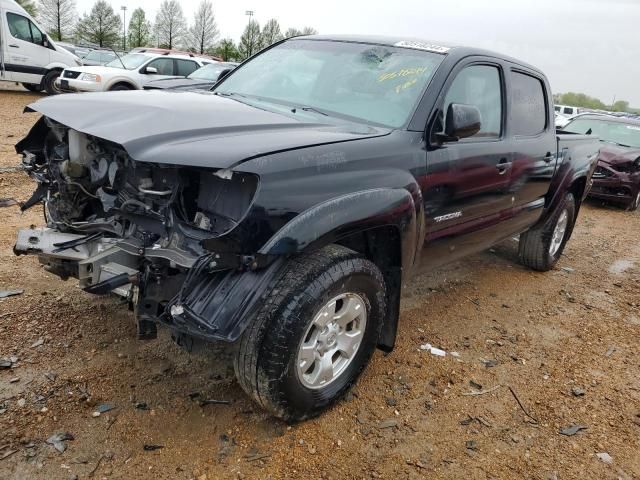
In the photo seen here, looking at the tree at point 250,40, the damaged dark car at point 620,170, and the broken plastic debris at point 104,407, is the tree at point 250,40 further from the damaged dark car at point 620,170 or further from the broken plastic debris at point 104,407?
the broken plastic debris at point 104,407

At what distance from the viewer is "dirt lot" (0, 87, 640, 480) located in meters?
2.52

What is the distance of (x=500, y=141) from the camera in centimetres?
383

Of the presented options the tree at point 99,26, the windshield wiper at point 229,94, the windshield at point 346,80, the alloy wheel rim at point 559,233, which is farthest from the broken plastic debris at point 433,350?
the tree at point 99,26

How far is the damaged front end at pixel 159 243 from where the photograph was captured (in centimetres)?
226

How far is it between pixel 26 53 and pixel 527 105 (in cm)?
1426

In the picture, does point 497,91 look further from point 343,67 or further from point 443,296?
point 443,296

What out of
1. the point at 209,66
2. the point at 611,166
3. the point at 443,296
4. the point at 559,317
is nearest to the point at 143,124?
the point at 443,296

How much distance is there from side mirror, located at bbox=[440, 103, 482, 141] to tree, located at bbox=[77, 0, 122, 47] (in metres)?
54.2

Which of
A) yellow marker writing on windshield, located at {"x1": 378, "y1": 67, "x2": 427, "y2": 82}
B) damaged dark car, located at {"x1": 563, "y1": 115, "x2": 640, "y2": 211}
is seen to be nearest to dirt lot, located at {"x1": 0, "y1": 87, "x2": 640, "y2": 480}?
yellow marker writing on windshield, located at {"x1": 378, "y1": 67, "x2": 427, "y2": 82}

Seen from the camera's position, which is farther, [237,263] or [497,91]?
[497,91]

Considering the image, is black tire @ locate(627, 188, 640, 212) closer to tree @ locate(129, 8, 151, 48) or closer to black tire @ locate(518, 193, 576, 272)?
black tire @ locate(518, 193, 576, 272)

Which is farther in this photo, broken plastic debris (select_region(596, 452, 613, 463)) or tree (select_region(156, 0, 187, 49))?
tree (select_region(156, 0, 187, 49))

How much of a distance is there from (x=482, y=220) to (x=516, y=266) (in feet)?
7.28

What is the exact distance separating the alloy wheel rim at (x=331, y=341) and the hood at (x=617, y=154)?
843 cm
